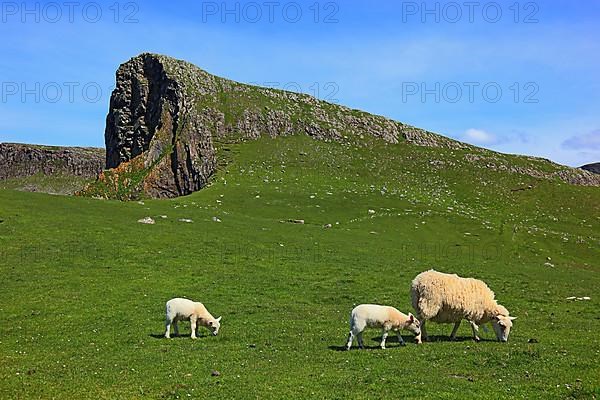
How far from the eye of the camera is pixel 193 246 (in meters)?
45.3

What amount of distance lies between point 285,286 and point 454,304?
1492cm

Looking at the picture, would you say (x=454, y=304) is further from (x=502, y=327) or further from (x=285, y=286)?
(x=285, y=286)

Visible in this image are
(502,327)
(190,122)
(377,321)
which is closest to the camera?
(377,321)

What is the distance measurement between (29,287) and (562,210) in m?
82.9

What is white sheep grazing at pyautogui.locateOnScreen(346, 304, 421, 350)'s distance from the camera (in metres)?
20.0

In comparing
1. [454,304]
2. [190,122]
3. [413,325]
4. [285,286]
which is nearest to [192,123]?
[190,122]

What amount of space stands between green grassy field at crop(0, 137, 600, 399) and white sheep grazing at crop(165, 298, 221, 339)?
81cm

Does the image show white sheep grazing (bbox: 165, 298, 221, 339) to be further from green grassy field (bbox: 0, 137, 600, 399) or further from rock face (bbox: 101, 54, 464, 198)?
rock face (bbox: 101, 54, 464, 198)

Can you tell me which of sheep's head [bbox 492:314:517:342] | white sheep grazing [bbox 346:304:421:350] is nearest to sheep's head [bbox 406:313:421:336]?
white sheep grazing [bbox 346:304:421:350]

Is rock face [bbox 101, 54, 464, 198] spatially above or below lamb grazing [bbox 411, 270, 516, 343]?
above

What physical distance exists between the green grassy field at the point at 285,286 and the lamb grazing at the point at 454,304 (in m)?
0.96

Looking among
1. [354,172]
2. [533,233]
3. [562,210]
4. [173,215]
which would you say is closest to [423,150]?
[354,172]

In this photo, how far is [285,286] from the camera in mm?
34906

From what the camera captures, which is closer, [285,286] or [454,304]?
[454,304]
